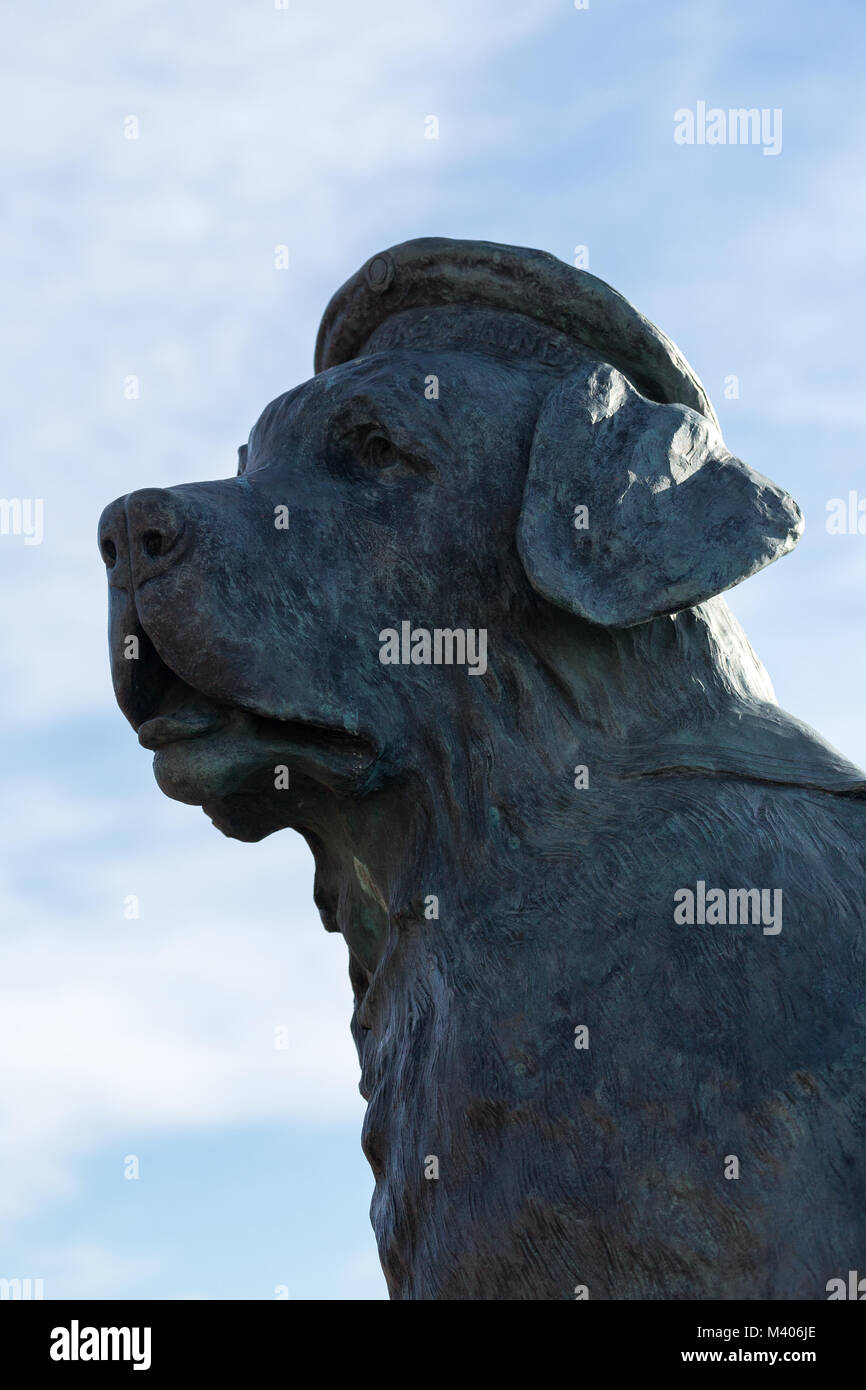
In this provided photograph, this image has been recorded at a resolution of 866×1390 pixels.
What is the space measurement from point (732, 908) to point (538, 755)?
713 millimetres

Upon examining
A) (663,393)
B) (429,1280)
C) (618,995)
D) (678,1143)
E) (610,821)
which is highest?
(663,393)

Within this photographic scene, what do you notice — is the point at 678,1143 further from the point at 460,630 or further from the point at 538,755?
the point at 460,630

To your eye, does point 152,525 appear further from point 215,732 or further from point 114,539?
point 215,732

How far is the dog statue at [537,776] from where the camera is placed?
464 centimetres

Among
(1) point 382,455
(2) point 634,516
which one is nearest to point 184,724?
(1) point 382,455

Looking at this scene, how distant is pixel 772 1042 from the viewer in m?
4.66

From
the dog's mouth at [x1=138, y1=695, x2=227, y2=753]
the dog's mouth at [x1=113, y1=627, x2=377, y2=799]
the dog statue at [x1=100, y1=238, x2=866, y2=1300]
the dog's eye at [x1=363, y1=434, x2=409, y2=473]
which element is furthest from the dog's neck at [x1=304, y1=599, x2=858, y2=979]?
the dog's eye at [x1=363, y1=434, x2=409, y2=473]

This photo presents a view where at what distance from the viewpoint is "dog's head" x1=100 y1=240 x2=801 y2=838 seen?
515cm

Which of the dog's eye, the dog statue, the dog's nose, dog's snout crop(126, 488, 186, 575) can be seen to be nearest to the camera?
the dog statue

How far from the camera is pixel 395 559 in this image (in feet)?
17.5

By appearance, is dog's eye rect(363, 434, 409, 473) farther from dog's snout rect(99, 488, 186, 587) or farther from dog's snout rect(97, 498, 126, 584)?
dog's snout rect(97, 498, 126, 584)

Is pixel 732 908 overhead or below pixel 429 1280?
overhead

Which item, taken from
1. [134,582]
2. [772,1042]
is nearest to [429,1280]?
[772,1042]

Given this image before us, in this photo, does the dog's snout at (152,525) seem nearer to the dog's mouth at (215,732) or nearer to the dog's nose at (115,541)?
the dog's nose at (115,541)
